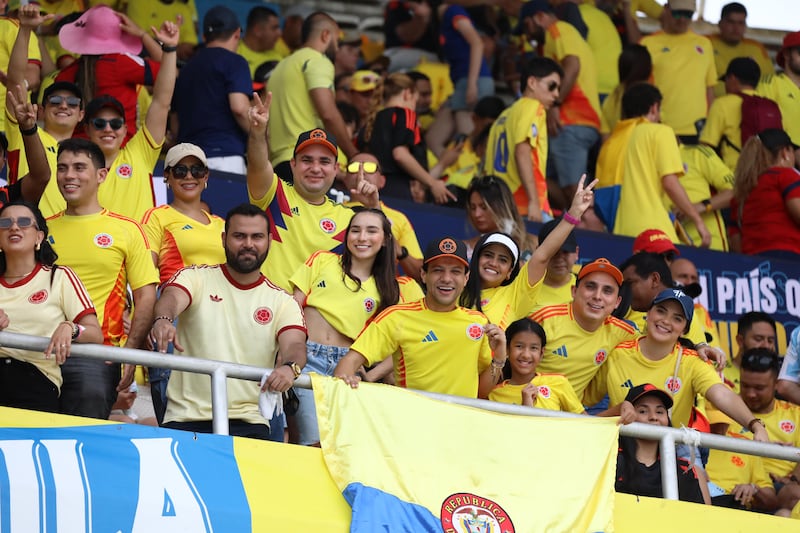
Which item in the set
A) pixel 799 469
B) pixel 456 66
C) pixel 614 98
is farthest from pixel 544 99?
pixel 799 469

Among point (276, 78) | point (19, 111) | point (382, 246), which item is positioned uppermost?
point (276, 78)

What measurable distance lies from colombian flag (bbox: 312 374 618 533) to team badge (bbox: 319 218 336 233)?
1.65 m

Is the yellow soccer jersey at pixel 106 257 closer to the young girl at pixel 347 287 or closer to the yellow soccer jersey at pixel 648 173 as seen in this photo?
the young girl at pixel 347 287

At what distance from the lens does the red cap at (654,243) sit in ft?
32.9

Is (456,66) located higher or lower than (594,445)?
higher

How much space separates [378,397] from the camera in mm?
6805

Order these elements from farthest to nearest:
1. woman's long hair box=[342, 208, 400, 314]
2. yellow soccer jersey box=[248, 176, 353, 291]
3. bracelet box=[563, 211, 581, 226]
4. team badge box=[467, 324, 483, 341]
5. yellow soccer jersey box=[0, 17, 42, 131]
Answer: yellow soccer jersey box=[0, 17, 42, 131] → yellow soccer jersey box=[248, 176, 353, 291] → bracelet box=[563, 211, 581, 226] → woman's long hair box=[342, 208, 400, 314] → team badge box=[467, 324, 483, 341]

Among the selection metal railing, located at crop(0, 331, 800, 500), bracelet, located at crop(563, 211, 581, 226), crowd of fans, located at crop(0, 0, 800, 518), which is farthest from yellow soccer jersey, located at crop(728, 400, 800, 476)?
bracelet, located at crop(563, 211, 581, 226)

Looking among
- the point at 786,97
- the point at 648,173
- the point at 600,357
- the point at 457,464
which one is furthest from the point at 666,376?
the point at 786,97

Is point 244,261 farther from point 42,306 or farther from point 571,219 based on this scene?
point 571,219

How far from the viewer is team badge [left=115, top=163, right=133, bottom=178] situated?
8.55 meters

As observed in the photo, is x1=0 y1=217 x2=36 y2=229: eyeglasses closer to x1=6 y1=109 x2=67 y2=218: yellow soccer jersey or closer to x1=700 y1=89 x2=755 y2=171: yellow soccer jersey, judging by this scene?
x1=6 y1=109 x2=67 y2=218: yellow soccer jersey

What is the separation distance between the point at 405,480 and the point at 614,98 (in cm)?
653

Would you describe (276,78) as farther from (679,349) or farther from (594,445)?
(594,445)
